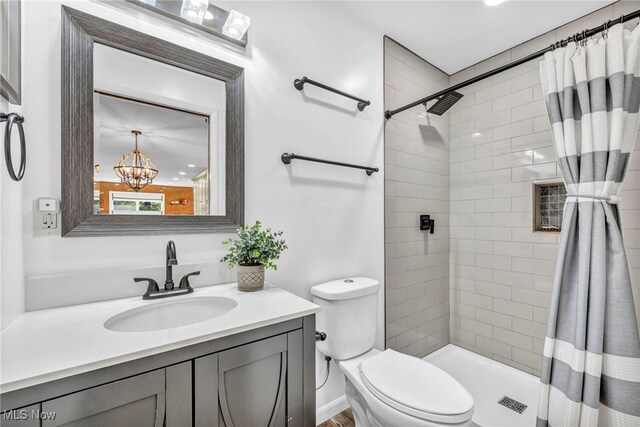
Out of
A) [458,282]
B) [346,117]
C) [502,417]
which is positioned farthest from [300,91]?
[502,417]

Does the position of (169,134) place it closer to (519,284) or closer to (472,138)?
(472,138)

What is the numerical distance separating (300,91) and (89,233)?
1.23 meters

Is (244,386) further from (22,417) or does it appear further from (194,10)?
(194,10)

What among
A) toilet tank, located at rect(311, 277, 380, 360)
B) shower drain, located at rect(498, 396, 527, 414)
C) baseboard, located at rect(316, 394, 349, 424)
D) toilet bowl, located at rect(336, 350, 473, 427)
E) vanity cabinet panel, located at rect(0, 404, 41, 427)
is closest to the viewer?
vanity cabinet panel, located at rect(0, 404, 41, 427)

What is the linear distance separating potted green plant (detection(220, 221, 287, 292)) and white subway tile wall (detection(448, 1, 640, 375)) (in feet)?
6.38

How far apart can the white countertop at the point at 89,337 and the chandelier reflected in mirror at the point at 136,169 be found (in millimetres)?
473

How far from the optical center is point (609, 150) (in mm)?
1159

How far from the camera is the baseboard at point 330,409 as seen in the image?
1639 millimetres

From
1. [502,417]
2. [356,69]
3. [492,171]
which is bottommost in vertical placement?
[502,417]

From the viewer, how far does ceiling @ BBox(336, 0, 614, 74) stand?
179 cm

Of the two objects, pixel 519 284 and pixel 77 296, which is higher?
pixel 77 296

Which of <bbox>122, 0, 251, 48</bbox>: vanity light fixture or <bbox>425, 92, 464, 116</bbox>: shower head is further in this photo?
<bbox>425, 92, 464, 116</bbox>: shower head

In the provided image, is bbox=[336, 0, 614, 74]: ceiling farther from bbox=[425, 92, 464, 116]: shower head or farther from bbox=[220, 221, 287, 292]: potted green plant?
bbox=[220, 221, 287, 292]: potted green plant

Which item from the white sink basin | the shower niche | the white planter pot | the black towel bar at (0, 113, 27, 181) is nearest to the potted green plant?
the white planter pot
